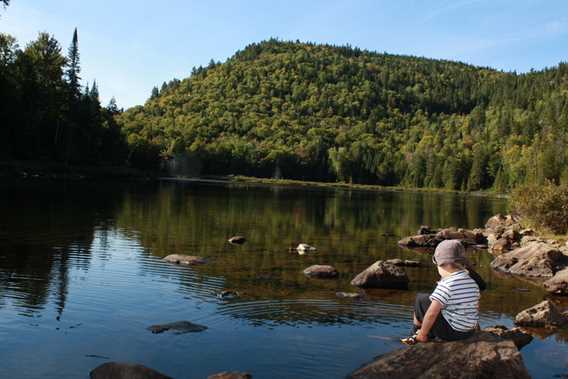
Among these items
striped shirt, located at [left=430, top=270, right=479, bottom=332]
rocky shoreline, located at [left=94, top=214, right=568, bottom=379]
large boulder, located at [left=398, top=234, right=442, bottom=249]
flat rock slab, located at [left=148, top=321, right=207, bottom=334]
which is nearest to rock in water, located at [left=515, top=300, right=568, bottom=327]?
rocky shoreline, located at [left=94, top=214, right=568, bottom=379]

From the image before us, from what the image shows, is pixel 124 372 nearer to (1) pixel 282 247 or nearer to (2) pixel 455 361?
(2) pixel 455 361

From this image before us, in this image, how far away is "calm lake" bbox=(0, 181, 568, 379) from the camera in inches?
525

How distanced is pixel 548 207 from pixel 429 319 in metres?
34.8

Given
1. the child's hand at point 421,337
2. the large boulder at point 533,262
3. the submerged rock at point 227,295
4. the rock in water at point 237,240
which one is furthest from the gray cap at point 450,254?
the rock in water at point 237,240

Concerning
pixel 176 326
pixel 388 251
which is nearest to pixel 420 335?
pixel 176 326

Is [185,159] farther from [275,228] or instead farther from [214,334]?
[214,334]

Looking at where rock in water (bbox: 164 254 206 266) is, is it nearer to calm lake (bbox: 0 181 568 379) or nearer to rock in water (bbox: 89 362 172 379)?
calm lake (bbox: 0 181 568 379)

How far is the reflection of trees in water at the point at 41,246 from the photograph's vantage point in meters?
18.7

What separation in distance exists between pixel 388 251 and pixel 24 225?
2315 centimetres

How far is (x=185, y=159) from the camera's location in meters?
197

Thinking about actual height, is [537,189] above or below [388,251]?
above

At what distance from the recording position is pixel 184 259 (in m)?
26.8

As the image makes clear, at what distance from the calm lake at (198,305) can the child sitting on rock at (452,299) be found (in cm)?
283

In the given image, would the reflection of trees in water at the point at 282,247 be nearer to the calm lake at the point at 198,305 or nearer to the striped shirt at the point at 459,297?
the calm lake at the point at 198,305
